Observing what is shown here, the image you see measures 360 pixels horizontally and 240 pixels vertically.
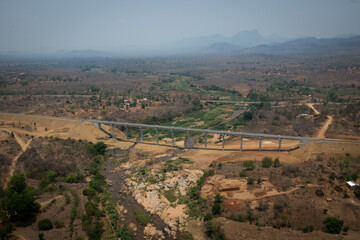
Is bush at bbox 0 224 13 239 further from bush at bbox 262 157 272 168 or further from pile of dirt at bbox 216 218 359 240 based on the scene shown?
bush at bbox 262 157 272 168

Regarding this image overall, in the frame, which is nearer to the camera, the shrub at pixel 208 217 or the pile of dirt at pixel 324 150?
the shrub at pixel 208 217

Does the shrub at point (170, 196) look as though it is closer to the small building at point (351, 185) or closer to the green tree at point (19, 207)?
the green tree at point (19, 207)

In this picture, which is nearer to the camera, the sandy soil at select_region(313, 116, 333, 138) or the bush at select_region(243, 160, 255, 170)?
the bush at select_region(243, 160, 255, 170)

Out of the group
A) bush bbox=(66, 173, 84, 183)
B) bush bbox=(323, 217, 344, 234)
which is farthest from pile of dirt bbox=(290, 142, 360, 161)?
bush bbox=(66, 173, 84, 183)

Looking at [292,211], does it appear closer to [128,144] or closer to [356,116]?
[128,144]

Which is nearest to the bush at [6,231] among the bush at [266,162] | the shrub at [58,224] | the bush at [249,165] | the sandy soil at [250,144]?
the shrub at [58,224]

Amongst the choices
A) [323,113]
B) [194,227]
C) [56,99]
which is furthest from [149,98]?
[194,227]
